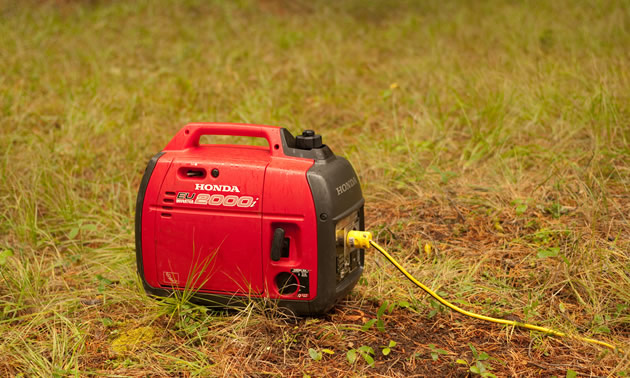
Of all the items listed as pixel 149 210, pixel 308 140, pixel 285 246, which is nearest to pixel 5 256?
pixel 149 210

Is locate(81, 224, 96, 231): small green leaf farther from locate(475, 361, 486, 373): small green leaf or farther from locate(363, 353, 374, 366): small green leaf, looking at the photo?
locate(475, 361, 486, 373): small green leaf

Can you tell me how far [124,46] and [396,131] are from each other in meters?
3.04

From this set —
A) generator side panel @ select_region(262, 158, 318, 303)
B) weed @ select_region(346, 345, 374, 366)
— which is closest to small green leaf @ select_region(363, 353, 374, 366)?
weed @ select_region(346, 345, 374, 366)

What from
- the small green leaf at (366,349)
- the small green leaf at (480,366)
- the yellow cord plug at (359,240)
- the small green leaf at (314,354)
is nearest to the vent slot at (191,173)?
the yellow cord plug at (359,240)

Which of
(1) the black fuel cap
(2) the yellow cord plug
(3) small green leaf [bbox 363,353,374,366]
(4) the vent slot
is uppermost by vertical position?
(1) the black fuel cap

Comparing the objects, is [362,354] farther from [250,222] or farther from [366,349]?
[250,222]

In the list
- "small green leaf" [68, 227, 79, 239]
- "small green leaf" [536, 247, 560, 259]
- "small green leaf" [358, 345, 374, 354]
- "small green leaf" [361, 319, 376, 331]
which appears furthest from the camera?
"small green leaf" [68, 227, 79, 239]

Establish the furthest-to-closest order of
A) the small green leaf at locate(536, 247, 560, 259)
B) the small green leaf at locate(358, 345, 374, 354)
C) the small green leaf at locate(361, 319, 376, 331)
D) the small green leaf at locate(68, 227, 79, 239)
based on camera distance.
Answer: the small green leaf at locate(68, 227, 79, 239), the small green leaf at locate(536, 247, 560, 259), the small green leaf at locate(361, 319, 376, 331), the small green leaf at locate(358, 345, 374, 354)

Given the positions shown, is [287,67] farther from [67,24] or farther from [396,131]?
[67,24]

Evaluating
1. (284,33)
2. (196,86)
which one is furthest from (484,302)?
(284,33)

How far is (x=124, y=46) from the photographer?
5.64m

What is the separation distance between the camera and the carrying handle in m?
2.28

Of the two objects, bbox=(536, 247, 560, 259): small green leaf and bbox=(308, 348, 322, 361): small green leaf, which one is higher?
bbox=(536, 247, 560, 259): small green leaf

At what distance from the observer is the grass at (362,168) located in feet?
7.17
